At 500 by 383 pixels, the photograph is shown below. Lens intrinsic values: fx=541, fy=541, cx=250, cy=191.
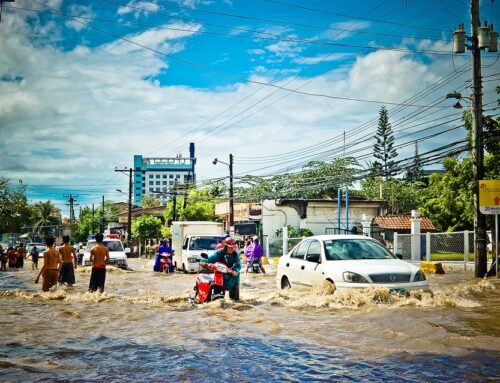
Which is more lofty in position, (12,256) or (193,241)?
(193,241)

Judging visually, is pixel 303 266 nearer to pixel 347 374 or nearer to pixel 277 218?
pixel 347 374

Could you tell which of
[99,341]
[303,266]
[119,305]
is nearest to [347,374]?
[99,341]

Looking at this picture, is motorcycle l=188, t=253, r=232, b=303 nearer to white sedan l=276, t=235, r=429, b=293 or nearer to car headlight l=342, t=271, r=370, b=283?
white sedan l=276, t=235, r=429, b=293

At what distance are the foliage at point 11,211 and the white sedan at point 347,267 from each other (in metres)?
51.2

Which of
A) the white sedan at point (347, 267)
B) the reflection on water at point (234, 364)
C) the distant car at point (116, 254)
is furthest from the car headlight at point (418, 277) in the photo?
the distant car at point (116, 254)

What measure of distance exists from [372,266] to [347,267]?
1.59ft

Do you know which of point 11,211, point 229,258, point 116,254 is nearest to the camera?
point 229,258

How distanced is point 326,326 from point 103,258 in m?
7.16

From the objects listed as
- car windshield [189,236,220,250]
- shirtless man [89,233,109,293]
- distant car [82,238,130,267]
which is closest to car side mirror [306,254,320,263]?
shirtless man [89,233,109,293]

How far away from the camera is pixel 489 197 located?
18.2 metres

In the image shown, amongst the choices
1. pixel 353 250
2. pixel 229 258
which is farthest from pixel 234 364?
pixel 353 250

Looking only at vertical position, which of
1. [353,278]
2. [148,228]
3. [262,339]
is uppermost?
[148,228]

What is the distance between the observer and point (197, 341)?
7.98 meters

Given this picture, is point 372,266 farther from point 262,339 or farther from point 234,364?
point 234,364
